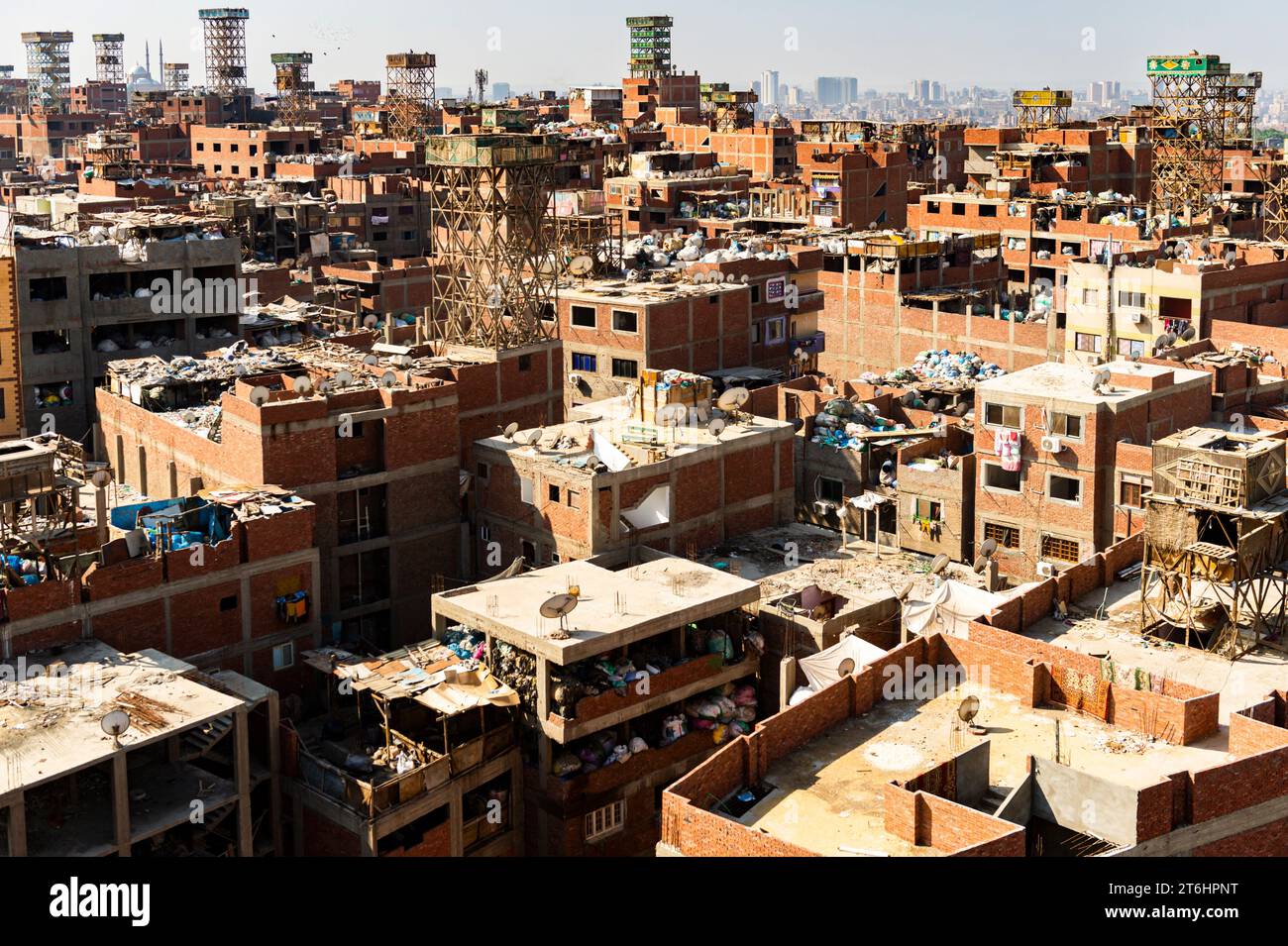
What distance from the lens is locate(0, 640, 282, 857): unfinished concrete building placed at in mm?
26922

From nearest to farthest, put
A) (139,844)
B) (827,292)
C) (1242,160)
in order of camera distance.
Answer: (139,844) → (827,292) → (1242,160)

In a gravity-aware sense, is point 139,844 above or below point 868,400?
below

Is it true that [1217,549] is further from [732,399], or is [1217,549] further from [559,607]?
[732,399]

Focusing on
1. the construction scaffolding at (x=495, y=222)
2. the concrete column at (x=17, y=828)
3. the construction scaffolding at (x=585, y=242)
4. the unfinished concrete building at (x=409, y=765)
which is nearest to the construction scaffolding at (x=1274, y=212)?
the construction scaffolding at (x=585, y=242)

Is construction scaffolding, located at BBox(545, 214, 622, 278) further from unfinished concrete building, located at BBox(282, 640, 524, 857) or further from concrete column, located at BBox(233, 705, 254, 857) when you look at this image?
concrete column, located at BBox(233, 705, 254, 857)

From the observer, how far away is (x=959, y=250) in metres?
74.8

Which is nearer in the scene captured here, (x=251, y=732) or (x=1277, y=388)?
(x=251, y=732)

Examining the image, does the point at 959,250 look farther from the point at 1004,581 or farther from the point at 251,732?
the point at 251,732

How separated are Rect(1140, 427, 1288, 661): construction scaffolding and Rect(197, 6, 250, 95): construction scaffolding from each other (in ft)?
509

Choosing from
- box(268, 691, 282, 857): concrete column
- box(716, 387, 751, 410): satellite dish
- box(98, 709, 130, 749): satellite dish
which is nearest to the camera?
box(98, 709, 130, 749): satellite dish

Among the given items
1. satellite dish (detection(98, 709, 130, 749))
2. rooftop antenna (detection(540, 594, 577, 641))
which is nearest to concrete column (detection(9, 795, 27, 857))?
satellite dish (detection(98, 709, 130, 749))

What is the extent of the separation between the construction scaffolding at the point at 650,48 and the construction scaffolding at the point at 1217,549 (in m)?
157
